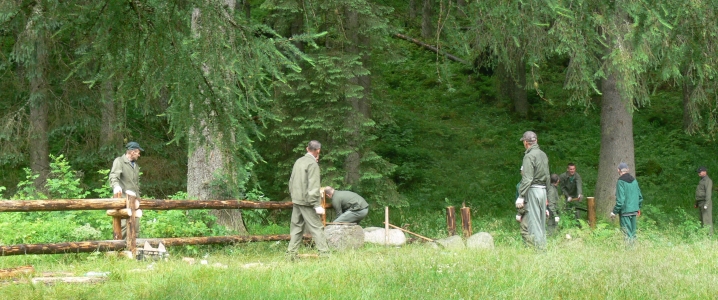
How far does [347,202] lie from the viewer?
1386 cm

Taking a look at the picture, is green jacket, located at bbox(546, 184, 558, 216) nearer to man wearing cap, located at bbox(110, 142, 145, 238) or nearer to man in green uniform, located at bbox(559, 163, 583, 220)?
man in green uniform, located at bbox(559, 163, 583, 220)

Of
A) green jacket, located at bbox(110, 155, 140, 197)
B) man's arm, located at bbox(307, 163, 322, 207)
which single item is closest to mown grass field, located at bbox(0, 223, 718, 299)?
man's arm, located at bbox(307, 163, 322, 207)

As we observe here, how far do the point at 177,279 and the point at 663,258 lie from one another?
5837 mm

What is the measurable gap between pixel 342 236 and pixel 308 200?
7.46ft

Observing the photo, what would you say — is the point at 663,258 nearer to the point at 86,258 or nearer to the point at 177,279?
the point at 177,279

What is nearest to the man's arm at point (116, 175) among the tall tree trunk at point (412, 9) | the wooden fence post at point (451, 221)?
the wooden fence post at point (451, 221)

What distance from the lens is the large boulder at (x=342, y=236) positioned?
13.1m

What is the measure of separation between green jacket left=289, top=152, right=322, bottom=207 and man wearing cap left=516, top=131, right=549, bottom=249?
2874 millimetres

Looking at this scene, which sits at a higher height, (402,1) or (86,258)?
(402,1)

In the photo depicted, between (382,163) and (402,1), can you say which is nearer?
(382,163)

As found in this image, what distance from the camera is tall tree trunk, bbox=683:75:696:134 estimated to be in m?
16.6

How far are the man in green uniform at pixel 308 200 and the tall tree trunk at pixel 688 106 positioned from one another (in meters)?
8.86

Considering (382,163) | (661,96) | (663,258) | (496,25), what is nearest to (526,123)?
(661,96)

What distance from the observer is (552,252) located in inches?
405
